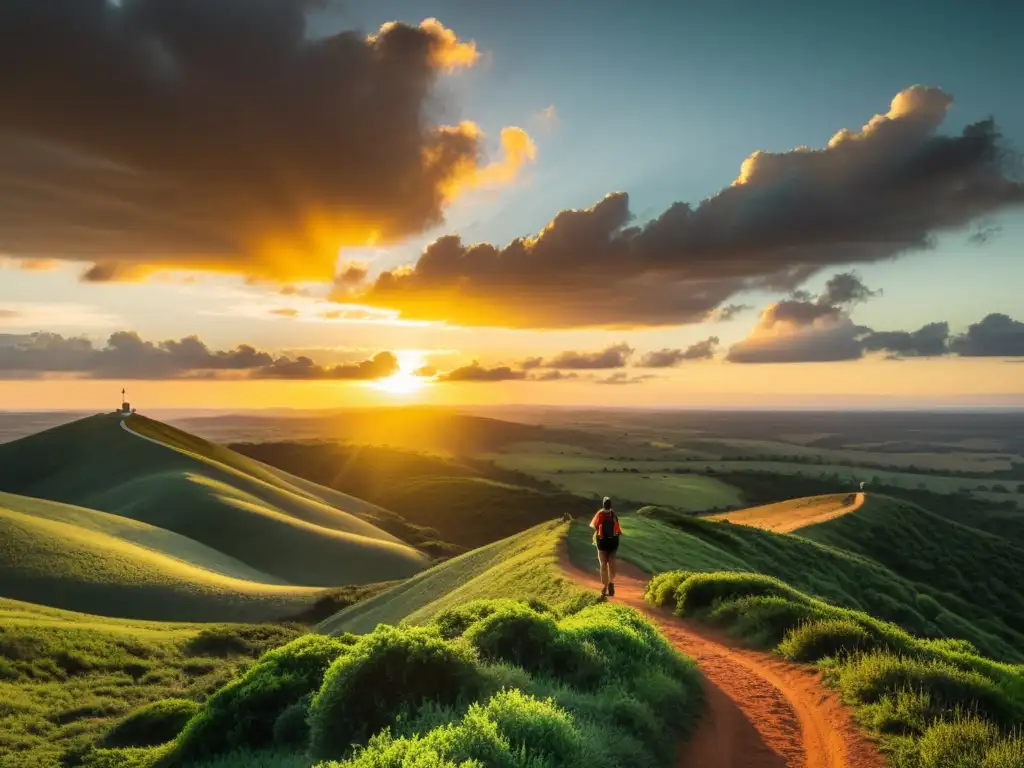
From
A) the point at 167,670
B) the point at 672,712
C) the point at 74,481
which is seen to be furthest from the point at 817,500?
the point at 74,481

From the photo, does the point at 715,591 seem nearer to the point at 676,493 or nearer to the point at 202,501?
the point at 202,501

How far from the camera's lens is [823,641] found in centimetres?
1513

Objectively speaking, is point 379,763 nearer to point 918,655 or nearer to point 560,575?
point 918,655

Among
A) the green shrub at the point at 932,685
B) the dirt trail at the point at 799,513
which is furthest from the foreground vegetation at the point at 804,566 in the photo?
the green shrub at the point at 932,685

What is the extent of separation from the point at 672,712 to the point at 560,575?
610 inches

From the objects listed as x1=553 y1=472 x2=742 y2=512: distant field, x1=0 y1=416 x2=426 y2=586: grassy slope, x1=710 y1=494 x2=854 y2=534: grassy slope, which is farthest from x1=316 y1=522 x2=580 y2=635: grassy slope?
x1=553 y1=472 x2=742 y2=512: distant field

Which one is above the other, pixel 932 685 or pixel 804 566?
pixel 932 685

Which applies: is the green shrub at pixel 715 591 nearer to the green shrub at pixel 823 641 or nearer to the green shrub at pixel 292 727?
the green shrub at pixel 823 641

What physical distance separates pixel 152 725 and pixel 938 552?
256 feet

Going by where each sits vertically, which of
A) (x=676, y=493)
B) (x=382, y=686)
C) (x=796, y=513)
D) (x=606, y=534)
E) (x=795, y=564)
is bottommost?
(x=676, y=493)

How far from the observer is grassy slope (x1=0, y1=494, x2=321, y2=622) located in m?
50.6

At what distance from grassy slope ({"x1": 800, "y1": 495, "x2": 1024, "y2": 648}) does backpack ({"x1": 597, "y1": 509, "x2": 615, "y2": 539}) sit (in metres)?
50.7

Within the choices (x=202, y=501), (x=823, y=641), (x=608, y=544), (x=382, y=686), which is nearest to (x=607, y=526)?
(x=608, y=544)

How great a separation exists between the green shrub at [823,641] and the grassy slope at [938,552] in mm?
53332
